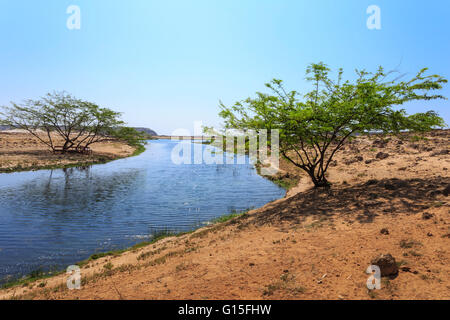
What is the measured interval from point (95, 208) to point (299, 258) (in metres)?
14.5

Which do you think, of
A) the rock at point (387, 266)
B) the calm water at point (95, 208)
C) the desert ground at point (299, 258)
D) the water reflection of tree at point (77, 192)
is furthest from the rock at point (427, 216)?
the water reflection of tree at point (77, 192)

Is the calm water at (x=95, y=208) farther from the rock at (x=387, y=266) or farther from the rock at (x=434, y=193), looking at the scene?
the rock at (x=434, y=193)

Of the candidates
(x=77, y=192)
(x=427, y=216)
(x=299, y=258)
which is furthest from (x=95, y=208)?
(x=427, y=216)

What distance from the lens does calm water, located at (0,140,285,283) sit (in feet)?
33.6

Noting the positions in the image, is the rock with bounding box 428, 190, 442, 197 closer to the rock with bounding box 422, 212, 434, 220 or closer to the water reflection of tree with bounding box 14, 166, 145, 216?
the rock with bounding box 422, 212, 434, 220

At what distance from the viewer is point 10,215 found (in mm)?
14055

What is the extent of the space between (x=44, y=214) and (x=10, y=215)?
1808mm

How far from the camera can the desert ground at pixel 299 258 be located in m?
4.96

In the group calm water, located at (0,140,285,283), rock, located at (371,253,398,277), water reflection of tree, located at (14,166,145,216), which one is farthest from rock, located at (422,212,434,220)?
water reflection of tree, located at (14,166,145,216)

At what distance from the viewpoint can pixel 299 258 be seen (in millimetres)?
6277

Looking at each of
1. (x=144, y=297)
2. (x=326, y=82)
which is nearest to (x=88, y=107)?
(x=326, y=82)

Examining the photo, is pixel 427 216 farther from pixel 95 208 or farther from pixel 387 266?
pixel 95 208

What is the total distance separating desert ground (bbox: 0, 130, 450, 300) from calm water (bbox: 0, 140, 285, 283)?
2047 mm

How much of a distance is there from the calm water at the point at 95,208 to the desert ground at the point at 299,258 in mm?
2047
